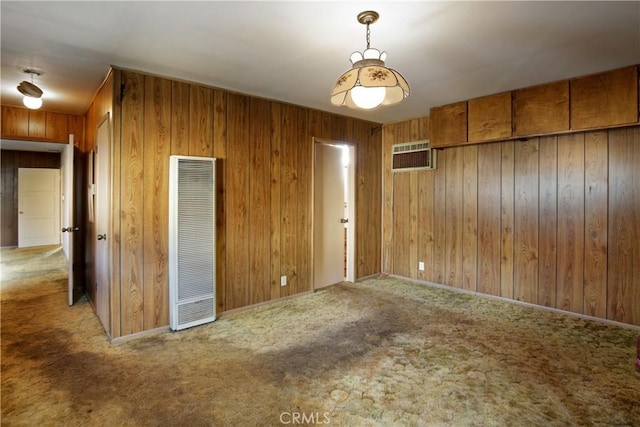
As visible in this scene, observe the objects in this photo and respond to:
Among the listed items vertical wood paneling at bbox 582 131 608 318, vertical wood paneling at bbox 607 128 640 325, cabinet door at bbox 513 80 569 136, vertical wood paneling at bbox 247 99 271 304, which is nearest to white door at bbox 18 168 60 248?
vertical wood paneling at bbox 247 99 271 304

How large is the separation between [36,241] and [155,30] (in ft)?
27.6

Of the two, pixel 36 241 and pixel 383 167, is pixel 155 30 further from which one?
pixel 36 241

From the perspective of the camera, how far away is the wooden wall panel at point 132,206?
296cm

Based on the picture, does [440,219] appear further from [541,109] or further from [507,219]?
[541,109]

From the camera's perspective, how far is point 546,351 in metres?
2.78

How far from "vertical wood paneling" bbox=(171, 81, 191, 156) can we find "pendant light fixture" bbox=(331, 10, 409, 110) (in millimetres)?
1737

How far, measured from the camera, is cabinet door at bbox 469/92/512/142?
148 inches

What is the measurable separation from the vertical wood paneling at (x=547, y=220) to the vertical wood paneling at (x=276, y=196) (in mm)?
3078

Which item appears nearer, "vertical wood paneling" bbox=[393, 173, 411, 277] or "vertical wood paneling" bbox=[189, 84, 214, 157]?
"vertical wood paneling" bbox=[189, 84, 214, 157]

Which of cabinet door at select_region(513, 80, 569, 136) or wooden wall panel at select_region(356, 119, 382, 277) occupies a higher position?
cabinet door at select_region(513, 80, 569, 136)

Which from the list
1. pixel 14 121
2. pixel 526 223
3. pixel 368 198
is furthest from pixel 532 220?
pixel 14 121

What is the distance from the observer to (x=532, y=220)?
12.8 ft

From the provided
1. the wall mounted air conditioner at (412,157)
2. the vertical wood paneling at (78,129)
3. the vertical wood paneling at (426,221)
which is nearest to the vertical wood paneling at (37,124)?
the vertical wood paneling at (78,129)

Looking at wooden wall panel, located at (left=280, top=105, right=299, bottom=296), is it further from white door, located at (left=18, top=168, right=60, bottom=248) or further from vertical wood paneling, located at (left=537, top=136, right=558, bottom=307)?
white door, located at (left=18, top=168, right=60, bottom=248)
